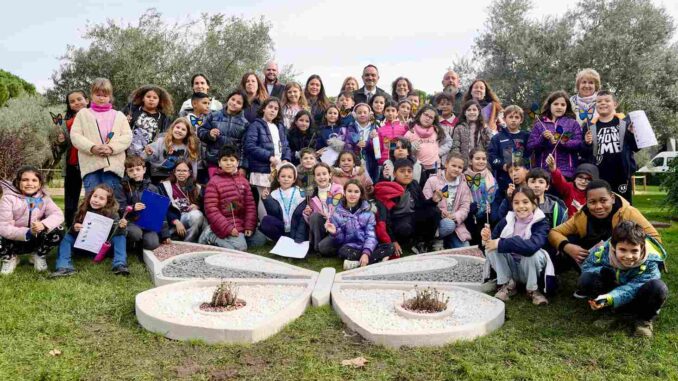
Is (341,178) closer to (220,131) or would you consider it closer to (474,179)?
(474,179)

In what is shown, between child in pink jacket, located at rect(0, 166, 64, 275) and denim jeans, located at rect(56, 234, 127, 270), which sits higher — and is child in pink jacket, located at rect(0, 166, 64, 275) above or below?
above

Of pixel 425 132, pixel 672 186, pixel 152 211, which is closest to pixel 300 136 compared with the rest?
pixel 425 132

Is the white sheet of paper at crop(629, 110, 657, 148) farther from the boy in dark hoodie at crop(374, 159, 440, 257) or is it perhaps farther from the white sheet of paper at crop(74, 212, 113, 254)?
the white sheet of paper at crop(74, 212, 113, 254)

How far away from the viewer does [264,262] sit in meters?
6.70

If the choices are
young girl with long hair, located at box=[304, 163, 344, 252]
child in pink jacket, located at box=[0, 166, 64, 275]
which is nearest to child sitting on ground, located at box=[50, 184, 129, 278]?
child in pink jacket, located at box=[0, 166, 64, 275]

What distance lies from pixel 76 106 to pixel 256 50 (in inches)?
618

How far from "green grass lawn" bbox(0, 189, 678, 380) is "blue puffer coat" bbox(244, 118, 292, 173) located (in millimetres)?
3225

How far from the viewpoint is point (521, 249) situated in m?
5.23

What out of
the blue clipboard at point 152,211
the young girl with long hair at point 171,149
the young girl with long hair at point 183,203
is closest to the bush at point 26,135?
the young girl with long hair at point 171,149

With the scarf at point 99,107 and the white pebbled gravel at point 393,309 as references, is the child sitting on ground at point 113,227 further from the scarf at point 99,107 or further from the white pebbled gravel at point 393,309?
the white pebbled gravel at point 393,309

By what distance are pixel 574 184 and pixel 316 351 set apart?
408 cm

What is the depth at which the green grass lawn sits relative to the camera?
12.8ft

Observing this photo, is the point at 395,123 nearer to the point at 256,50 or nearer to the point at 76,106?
the point at 76,106

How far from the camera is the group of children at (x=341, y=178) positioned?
20.4ft
